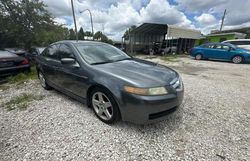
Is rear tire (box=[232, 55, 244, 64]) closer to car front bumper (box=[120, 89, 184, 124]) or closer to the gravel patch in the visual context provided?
the gravel patch

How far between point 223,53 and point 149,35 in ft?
Result: 40.3

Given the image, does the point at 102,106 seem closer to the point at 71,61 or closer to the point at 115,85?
the point at 115,85

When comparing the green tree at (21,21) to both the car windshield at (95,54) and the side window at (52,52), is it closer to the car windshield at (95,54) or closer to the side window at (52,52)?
the side window at (52,52)

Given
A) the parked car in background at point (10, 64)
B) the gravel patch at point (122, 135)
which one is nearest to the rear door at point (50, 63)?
the gravel patch at point (122, 135)

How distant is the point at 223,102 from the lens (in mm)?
3414

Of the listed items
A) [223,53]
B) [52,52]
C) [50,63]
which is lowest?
[50,63]

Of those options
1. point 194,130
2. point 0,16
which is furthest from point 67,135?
point 0,16

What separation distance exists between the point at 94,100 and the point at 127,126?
79 cm

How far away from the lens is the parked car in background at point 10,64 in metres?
4.66

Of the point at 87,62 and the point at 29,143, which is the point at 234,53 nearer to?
the point at 87,62

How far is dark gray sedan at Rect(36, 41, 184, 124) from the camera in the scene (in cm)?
203

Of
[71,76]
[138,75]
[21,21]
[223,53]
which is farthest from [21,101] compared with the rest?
[21,21]

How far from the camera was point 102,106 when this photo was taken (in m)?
2.50

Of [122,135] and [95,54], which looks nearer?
[122,135]
